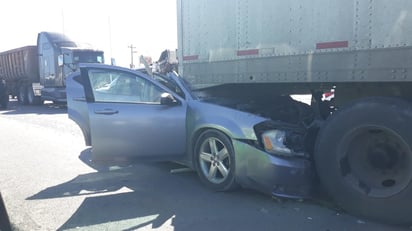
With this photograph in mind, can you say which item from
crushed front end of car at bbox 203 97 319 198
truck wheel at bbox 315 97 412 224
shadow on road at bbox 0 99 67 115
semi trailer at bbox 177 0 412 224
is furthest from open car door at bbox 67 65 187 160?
shadow on road at bbox 0 99 67 115

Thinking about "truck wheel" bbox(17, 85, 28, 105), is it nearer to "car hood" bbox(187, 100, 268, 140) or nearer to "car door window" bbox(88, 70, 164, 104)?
"car door window" bbox(88, 70, 164, 104)

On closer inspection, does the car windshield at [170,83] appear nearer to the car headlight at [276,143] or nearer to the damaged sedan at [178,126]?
the damaged sedan at [178,126]

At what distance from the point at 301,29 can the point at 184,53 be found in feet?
6.96

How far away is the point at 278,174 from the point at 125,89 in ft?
7.98

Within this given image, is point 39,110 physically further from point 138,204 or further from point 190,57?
point 138,204

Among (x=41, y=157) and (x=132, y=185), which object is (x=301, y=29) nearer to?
(x=132, y=185)

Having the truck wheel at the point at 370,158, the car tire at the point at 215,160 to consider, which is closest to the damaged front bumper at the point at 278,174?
the truck wheel at the point at 370,158

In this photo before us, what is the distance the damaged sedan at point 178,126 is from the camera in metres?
4.77

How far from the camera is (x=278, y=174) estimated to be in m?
4.49

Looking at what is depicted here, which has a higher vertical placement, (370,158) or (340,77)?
(340,77)


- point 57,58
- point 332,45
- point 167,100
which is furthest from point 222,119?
point 57,58

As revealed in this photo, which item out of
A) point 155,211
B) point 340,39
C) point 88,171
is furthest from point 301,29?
point 88,171

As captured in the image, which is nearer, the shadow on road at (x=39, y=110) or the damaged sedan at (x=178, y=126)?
the damaged sedan at (x=178, y=126)

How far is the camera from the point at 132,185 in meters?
5.64
